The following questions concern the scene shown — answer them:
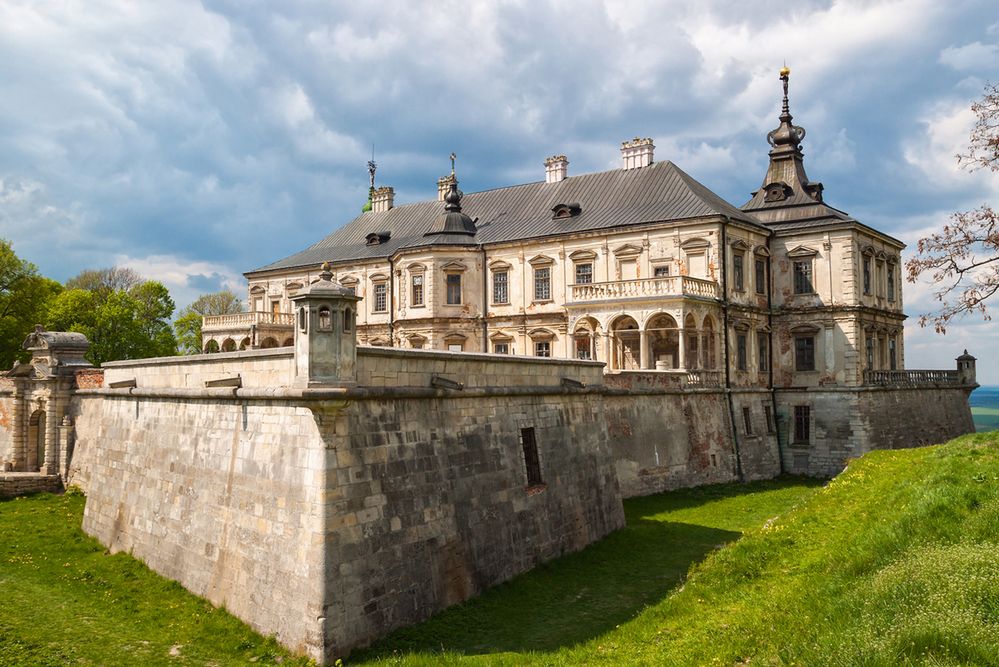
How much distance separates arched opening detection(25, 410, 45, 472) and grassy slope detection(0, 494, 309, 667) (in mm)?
9716

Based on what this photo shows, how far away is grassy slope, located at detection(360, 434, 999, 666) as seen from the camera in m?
8.26

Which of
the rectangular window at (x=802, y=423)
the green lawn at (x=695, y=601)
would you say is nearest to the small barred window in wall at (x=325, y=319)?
the green lawn at (x=695, y=601)

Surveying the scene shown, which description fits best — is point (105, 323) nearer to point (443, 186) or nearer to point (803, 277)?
point (443, 186)

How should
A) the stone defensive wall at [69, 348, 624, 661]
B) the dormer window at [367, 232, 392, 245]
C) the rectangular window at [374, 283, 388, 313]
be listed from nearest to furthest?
1. the stone defensive wall at [69, 348, 624, 661]
2. the rectangular window at [374, 283, 388, 313]
3. the dormer window at [367, 232, 392, 245]

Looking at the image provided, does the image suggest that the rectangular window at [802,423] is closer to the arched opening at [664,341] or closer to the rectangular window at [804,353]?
the rectangular window at [804,353]

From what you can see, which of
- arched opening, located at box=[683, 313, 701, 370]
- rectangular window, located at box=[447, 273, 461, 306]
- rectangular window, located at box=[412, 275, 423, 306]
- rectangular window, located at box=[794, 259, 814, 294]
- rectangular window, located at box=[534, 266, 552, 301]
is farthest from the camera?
rectangular window, located at box=[412, 275, 423, 306]

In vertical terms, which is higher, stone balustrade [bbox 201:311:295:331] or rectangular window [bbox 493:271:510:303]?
rectangular window [bbox 493:271:510:303]

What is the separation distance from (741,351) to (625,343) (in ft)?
16.5

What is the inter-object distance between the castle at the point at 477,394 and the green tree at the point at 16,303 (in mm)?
10040

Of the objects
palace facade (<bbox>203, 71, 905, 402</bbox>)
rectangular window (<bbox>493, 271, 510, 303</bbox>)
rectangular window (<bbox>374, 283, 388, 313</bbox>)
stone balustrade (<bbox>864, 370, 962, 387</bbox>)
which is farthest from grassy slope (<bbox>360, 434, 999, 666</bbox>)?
rectangular window (<bbox>374, 283, 388, 313</bbox>)

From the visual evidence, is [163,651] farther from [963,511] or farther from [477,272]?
[477,272]

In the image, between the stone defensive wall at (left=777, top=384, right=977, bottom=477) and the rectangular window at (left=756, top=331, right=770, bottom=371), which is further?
the rectangular window at (left=756, top=331, right=770, bottom=371)

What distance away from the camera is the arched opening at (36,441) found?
27672mm

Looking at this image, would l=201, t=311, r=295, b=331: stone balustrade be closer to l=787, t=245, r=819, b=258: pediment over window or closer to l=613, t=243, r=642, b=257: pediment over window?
l=613, t=243, r=642, b=257: pediment over window
